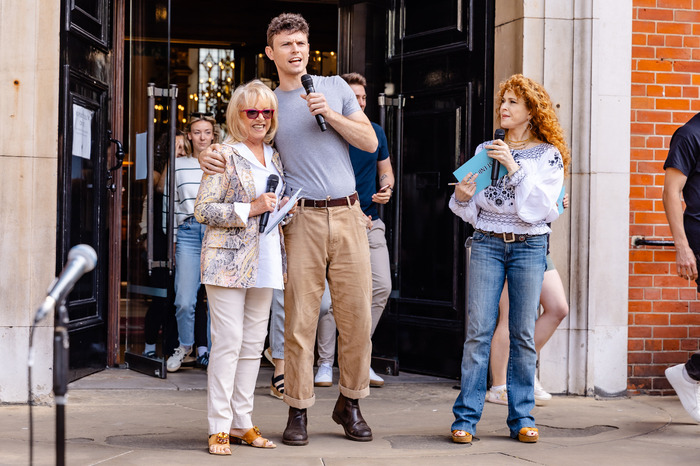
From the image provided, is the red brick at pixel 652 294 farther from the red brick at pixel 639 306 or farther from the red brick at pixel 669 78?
the red brick at pixel 669 78

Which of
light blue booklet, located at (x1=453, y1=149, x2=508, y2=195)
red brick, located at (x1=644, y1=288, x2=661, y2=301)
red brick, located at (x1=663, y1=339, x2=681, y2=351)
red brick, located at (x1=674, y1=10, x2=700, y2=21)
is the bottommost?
red brick, located at (x1=663, y1=339, x2=681, y2=351)

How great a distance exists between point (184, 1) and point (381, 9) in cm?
632

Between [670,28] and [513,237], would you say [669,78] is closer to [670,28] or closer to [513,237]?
[670,28]

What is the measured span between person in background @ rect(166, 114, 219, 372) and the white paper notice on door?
3.27ft

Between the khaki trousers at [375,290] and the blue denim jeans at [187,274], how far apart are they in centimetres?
121

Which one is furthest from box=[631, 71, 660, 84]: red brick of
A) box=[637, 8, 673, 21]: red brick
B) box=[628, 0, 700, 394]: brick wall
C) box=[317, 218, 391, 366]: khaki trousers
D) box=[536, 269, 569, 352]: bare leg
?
box=[317, 218, 391, 366]: khaki trousers

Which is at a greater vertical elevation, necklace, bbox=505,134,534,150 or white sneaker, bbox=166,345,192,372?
necklace, bbox=505,134,534,150

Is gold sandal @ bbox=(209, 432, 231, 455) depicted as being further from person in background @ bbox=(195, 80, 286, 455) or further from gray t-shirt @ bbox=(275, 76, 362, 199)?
gray t-shirt @ bbox=(275, 76, 362, 199)

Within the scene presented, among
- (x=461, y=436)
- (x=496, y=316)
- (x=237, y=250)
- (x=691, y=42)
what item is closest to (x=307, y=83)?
(x=237, y=250)

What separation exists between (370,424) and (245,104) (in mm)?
2086

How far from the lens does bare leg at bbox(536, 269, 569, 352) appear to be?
5.93 metres

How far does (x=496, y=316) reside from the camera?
197 inches

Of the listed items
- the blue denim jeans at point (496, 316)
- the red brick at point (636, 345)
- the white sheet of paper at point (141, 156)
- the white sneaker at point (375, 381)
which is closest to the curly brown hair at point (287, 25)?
the blue denim jeans at point (496, 316)

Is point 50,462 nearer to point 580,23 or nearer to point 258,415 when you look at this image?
point 258,415
